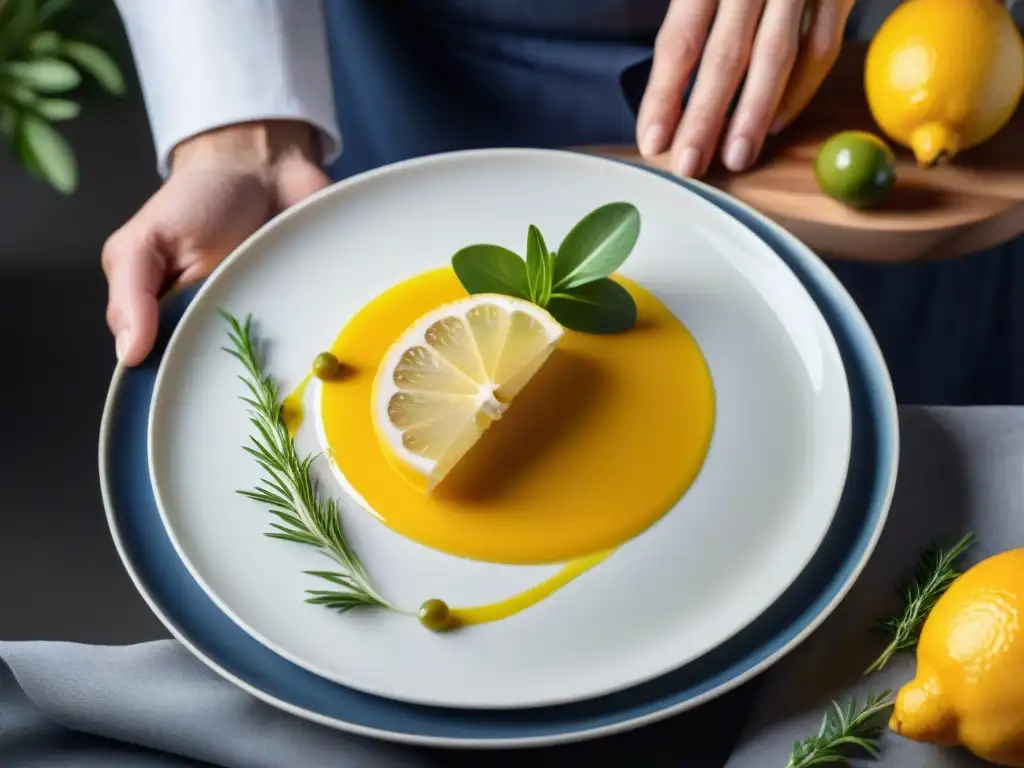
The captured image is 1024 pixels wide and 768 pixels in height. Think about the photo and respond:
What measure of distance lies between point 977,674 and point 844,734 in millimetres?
115

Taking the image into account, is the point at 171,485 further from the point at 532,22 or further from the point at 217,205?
the point at 532,22

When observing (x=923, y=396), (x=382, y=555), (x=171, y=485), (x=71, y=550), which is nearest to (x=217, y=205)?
(x=171, y=485)

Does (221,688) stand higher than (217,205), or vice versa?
(217,205)

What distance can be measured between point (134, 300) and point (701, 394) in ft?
1.82

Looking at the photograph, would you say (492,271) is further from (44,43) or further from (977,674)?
(44,43)

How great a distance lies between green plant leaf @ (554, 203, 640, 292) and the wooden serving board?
206 mm

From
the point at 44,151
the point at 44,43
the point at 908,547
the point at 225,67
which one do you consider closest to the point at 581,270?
the point at 908,547

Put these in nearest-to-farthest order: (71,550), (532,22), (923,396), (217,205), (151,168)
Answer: (217,205) → (532,22) → (71,550) → (923,396) → (151,168)

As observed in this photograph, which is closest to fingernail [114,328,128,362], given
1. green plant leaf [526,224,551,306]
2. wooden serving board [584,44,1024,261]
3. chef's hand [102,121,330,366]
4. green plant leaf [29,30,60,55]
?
chef's hand [102,121,330,366]

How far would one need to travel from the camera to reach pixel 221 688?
778 mm

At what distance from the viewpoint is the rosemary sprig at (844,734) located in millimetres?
696

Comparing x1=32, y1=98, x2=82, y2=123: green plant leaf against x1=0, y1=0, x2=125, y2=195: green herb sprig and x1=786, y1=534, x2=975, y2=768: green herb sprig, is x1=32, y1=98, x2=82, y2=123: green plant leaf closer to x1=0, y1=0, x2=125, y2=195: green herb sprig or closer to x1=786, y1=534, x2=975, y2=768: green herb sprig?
x1=0, y1=0, x2=125, y2=195: green herb sprig

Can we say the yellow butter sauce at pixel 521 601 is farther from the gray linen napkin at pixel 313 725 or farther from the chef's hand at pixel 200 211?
the chef's hand at pixel 200 211

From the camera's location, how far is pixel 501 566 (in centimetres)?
79
